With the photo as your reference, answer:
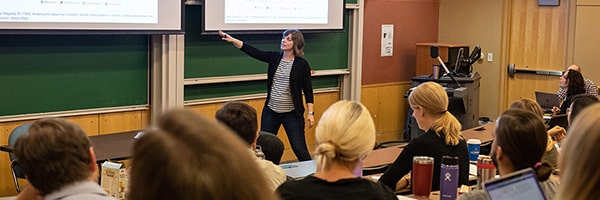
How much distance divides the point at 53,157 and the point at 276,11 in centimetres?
508

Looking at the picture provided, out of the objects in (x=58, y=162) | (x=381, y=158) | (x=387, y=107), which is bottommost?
(x=387, y=107)

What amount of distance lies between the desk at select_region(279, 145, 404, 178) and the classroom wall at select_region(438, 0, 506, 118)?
4.98 meters

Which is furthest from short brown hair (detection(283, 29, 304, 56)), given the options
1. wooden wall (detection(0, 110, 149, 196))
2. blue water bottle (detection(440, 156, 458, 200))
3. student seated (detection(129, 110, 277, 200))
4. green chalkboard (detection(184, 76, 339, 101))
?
student seated (detection(129, 110, 277, 200))

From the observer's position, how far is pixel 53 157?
2201 millimetres

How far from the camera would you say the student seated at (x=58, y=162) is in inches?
85.8

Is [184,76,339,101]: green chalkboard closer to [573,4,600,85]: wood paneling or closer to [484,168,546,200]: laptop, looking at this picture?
[573,4,600,85]: wood paneling

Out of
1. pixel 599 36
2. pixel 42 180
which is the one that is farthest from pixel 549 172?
pixel 599 36

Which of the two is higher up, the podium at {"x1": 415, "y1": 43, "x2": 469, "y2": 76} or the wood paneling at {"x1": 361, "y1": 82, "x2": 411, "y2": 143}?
the podium at {"x1": 415, "y1": 43, "x2": 469, "y2": 76}

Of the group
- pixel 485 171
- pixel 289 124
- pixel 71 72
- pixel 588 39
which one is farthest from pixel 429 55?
pixel 485 171

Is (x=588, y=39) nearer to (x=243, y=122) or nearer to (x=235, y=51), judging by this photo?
(x=235, y=51)

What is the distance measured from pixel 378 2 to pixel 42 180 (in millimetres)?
6839

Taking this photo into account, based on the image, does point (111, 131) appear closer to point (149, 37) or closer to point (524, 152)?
point (149, 37)

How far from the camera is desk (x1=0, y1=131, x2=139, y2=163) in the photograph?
4.58 m

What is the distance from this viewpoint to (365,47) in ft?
28.3
